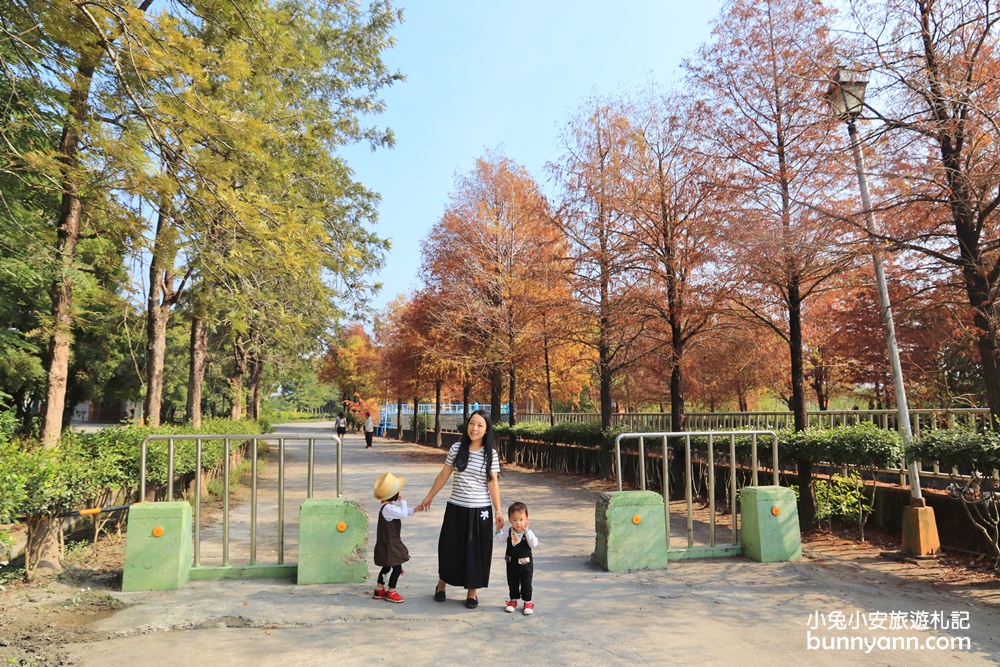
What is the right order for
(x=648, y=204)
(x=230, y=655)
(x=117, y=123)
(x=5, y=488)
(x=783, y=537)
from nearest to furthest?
(x=230, y=655) → (x=5, y=488) → (x=783, y=537) → (x=117, y=123) → (x=648, y=204)

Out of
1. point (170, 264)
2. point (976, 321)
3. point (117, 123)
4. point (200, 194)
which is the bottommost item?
point (976, 321)

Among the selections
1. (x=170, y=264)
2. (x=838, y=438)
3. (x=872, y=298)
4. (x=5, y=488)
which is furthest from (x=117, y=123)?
(x=872, y=298)

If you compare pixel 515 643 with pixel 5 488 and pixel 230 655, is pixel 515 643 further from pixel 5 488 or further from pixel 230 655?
pixel 5 488

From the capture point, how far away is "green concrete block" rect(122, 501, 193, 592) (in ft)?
18.6

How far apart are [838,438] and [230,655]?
742 cm

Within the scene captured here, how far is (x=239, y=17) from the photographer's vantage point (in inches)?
289

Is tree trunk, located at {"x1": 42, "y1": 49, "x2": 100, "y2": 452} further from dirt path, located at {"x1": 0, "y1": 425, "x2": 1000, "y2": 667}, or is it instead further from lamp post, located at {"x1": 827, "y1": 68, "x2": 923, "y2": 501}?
lamp post, located at {"x1": 827, "y1": 68, "x2": 923, "y2": 501}

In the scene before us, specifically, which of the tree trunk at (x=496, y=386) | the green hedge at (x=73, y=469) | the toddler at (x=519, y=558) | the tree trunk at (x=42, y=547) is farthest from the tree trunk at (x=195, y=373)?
the toddler at (x=519, y=558)

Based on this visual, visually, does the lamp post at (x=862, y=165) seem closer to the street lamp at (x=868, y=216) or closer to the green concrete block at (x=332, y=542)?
the street lamp at (x=868, y=216)

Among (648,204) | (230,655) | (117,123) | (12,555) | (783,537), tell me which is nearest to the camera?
(230,655)

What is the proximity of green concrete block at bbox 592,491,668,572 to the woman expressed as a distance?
1734 millimetres

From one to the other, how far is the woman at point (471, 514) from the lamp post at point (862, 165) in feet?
16.6

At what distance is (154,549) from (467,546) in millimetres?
2899

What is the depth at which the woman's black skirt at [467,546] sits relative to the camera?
526cm
